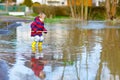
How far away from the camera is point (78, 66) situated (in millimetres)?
11117

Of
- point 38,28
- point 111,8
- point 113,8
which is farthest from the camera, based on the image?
point 111,8

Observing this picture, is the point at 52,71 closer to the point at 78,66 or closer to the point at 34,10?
the point at 78,66

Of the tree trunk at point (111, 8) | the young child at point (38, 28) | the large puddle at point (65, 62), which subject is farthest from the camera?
the tree trunk at point (111, 8)

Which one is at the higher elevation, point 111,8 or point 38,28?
point 38,28

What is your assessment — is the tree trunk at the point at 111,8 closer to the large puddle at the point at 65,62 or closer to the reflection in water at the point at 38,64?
the large puddle at the point at 65,62

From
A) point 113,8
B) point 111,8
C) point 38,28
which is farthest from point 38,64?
point 111,8

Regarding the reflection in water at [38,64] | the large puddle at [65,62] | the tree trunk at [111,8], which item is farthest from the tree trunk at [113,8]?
the reflection in water at [38,64]

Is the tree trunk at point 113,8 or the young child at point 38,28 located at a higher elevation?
the young child at point 38,28

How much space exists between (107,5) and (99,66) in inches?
1337

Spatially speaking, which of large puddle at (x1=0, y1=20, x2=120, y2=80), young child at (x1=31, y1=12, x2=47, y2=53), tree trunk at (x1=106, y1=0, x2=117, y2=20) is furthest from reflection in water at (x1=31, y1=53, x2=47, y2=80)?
tree trunk at (x1=106, y1=0, x2=117, y2=20)

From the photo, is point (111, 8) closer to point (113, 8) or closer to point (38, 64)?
point (113, 8)

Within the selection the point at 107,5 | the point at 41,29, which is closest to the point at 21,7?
the point at 107,5

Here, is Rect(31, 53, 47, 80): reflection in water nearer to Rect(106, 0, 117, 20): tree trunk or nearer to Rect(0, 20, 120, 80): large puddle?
Rect(0, 20, 120, 80): large puddle

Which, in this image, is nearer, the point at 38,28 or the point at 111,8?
the point at 38,28
